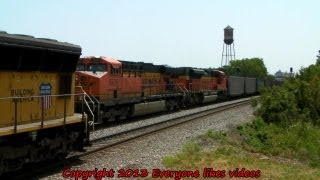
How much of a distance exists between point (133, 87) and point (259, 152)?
10604 mm

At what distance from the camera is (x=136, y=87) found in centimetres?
2480

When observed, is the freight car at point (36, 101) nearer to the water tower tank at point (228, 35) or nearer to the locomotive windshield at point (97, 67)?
the locomotive windshield at point (97, 67)

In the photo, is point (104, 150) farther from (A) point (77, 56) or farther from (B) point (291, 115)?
(B) point (291, 115)

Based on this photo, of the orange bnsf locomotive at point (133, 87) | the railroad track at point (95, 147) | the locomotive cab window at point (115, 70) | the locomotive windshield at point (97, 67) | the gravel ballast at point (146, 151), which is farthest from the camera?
the locomotive cab window at point (115, 70)

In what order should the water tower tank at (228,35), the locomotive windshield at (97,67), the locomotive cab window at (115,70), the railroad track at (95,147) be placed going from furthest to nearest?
1. the water tower tank at (228,35)
2. the locomotive cab window at (115,70)
3. the locomotive windshield at (97,67)
4. the railroad track at (95,147)

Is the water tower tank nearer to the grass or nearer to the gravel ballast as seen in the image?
the grass

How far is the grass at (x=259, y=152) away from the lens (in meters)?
11.5

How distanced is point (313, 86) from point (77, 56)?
19838 millimetres

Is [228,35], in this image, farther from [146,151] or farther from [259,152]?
[146,151]

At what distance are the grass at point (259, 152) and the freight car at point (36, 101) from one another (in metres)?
2.68

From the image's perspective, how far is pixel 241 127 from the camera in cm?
1994

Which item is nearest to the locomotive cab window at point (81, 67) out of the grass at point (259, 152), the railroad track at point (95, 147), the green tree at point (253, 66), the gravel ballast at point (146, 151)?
the railroad track at point (95, 147)

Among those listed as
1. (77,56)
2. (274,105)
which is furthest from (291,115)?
(77,56)

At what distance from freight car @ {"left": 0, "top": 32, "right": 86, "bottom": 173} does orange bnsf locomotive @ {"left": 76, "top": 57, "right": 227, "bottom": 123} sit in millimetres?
2488
